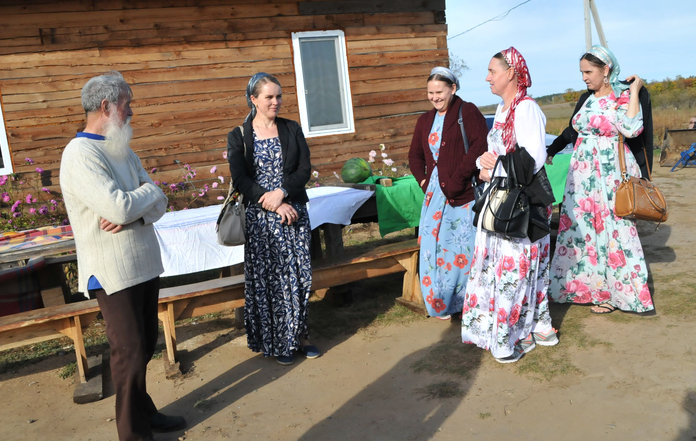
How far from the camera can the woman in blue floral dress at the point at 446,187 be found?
13.1 feet

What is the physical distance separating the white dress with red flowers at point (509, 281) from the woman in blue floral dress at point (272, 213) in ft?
3.78

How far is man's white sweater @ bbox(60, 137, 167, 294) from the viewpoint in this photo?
2.46 m

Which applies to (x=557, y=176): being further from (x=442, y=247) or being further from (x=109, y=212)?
(x=109, y=212)

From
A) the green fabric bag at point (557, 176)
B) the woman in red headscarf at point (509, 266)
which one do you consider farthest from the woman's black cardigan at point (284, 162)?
the green fabric bag at point (557, 176)

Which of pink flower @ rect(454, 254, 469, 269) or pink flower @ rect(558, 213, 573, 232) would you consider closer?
pink flower @ rect(454, 254, 469, 269)

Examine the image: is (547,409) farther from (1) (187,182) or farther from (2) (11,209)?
(2) (11,209)

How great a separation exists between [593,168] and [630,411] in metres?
1.98

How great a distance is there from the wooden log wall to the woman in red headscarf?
15.1 feet

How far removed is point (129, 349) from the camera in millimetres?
2678

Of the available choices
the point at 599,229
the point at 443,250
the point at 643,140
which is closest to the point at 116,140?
the point at 443,250

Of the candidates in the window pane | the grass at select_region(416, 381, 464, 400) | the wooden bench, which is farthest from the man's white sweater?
the window pane

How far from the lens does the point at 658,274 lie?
17.0 ft

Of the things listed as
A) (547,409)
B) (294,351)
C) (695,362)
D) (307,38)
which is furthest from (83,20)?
(695,362)

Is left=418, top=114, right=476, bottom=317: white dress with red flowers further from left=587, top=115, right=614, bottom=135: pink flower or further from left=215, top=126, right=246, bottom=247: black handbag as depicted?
left=215, top=126, right=246, bottom=247: black handbag
